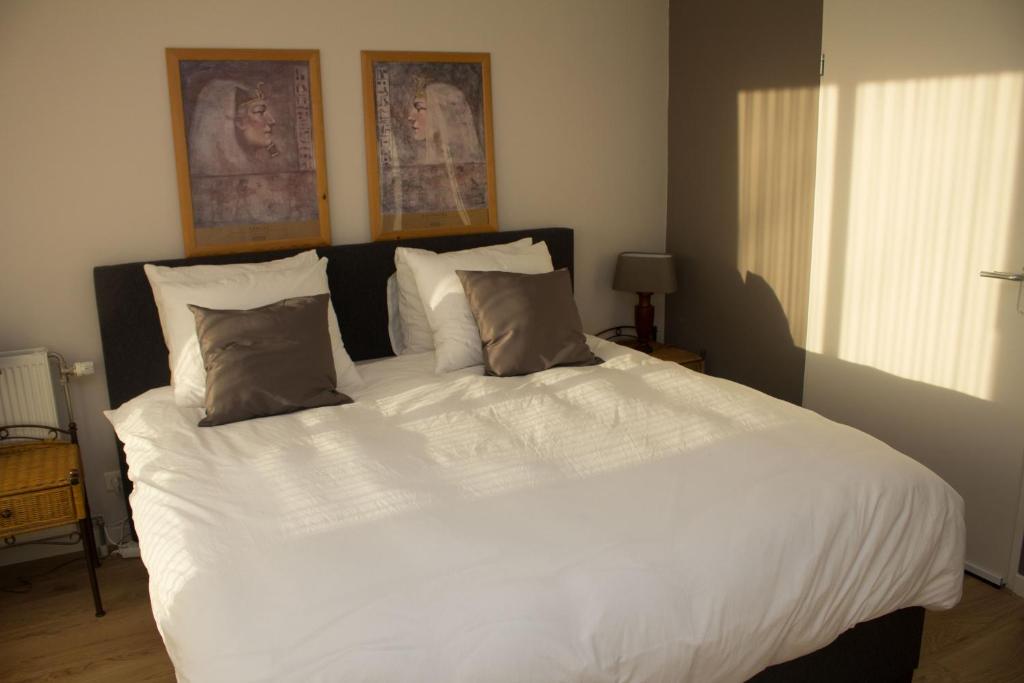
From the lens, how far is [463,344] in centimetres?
315

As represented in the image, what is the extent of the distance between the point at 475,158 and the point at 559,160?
462 millimetres

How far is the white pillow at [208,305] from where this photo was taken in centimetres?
281

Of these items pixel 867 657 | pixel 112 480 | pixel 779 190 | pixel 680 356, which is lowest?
pixel 867 657

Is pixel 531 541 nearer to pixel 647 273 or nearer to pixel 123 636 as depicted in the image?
pixel 123 636

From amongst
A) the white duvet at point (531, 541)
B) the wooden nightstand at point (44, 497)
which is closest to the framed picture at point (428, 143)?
the white duvet at point (531, 541)

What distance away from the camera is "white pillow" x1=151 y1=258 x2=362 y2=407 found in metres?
2.81

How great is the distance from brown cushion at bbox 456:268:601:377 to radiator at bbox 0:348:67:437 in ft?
5.22

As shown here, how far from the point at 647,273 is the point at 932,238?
1.31 m

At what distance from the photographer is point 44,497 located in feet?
8.54

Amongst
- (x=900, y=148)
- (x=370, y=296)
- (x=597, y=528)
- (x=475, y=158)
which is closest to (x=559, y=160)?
(x=475, y=158)

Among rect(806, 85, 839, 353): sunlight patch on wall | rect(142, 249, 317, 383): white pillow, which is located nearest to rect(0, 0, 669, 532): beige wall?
rect(142, 249, 317, 383): white pillow

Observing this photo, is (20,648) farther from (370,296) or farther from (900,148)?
(900,148)

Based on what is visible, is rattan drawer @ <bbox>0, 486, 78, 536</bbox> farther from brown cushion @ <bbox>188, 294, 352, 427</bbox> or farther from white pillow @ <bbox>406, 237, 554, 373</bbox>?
white pillow @ <bbox>406, 237, 554, 373</bbox>

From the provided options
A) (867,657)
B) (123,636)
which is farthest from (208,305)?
(867,657)
